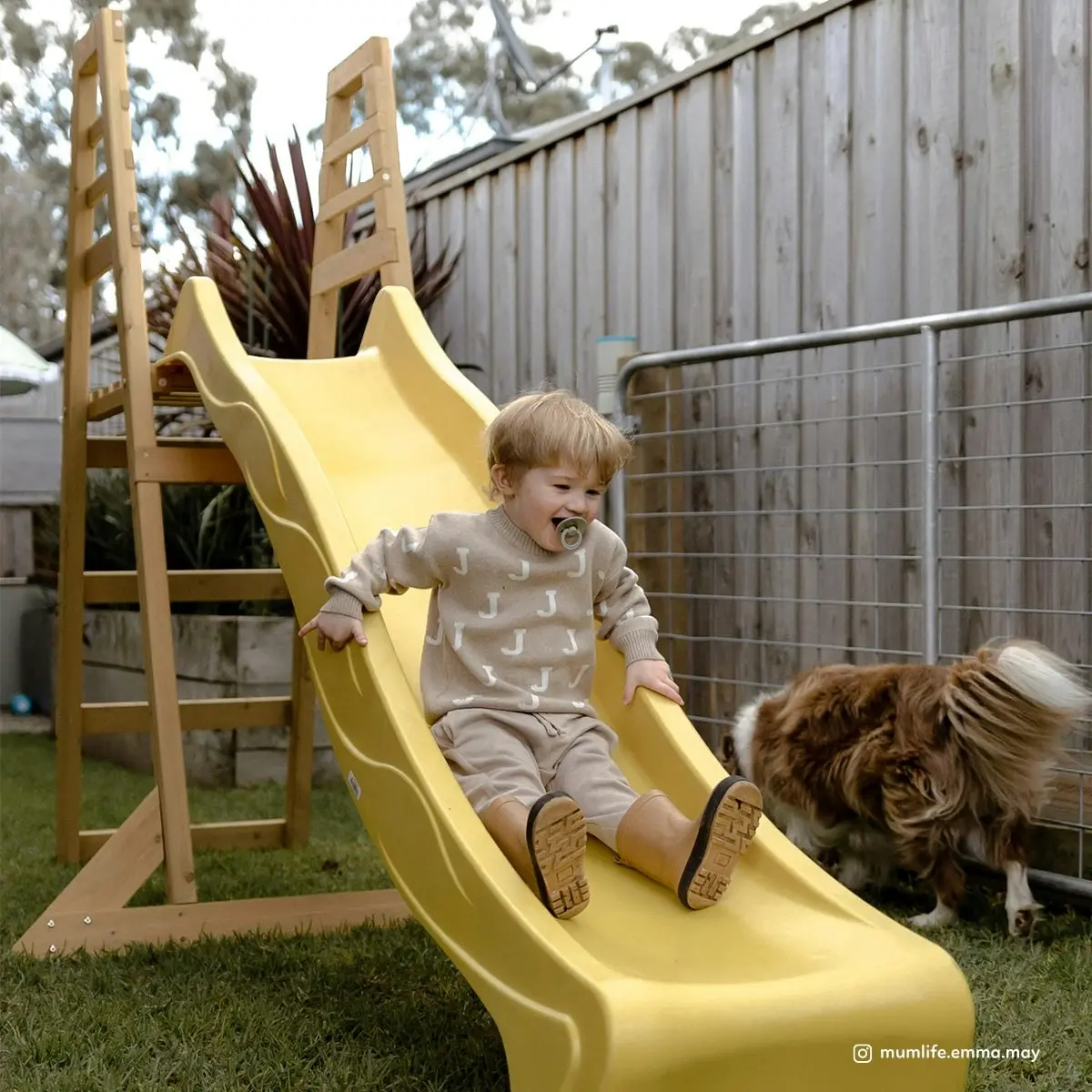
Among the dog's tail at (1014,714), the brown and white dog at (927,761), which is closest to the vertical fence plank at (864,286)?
the brown and white dog at (927,761)

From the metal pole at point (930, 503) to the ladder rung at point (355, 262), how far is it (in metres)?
1.28

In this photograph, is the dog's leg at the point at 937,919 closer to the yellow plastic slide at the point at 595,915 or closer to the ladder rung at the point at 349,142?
the yellow plastic slide at the point at 595,915

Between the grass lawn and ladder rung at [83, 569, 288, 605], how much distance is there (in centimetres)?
72

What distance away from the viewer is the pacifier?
2.25m

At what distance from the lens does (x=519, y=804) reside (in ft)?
6.65

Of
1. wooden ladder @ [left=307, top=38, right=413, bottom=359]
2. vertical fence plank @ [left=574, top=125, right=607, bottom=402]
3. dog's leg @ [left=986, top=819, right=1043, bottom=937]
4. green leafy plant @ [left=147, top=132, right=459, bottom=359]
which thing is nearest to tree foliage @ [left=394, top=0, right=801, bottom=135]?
green leafy plant @ [left=147, top=132, right=459, bottom=359]

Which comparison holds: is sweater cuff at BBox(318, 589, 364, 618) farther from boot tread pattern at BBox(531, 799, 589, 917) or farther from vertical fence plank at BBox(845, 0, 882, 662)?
vertical fence plank at BBox(845, 0, 882, 662)

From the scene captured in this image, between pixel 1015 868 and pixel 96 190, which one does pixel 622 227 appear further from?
pixel 1015 868

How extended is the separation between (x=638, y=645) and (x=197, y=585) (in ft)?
4.69

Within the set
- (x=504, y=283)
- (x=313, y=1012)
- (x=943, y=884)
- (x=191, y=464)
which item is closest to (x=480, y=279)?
(x=504, y=283)

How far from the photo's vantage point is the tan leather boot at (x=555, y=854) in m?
1.83

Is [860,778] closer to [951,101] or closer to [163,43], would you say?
[951,101]

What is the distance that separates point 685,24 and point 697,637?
13.5m

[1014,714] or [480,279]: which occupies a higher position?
[480,279]
